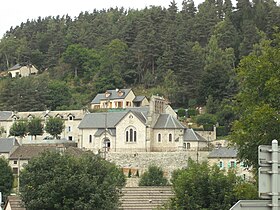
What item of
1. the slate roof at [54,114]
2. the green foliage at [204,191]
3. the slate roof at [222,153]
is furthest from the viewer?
the slate roof at [54,114]

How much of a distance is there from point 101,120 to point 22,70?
5139 centimetres

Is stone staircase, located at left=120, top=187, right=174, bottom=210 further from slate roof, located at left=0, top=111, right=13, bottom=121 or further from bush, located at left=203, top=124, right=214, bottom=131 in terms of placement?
slate roof, located at left=0, top=111, right=13, bottom=121

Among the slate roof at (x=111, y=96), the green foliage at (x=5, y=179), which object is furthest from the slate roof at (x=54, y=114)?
the green foliage at (x=5, y=179)

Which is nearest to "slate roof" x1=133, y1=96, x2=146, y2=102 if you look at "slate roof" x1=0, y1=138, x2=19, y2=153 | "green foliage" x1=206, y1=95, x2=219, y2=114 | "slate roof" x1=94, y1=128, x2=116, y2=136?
"green foliage" x1=206, y1=95, x2=219, y2=114

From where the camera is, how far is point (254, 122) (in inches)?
1070

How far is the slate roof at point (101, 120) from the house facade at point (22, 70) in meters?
47.4

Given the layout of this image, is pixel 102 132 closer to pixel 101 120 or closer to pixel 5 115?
pixel 101 120

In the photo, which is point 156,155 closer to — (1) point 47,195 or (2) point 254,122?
(1) point 47,195

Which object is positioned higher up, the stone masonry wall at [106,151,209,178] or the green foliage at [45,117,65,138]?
the green foliage at [45,117,65,138]

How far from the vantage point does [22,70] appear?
13788 cm

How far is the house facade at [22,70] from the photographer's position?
450 feet

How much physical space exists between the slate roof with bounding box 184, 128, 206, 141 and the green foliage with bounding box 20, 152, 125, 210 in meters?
41.3

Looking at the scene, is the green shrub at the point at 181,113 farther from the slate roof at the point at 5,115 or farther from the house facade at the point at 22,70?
the house facade at the point at 22,70

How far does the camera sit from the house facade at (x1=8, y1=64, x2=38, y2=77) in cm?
13725
